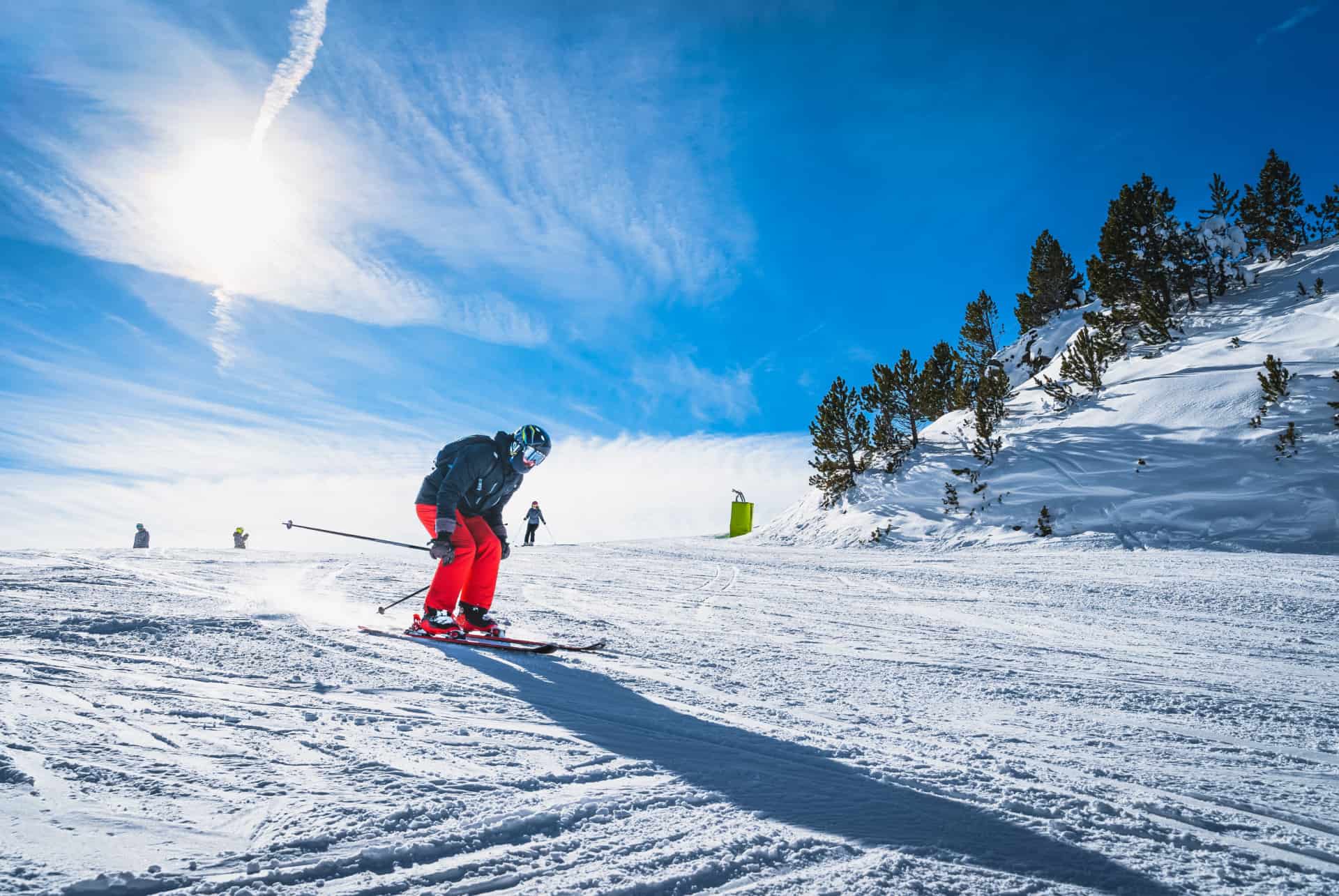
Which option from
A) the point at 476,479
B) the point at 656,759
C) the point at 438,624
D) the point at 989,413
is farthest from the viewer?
the point at 989,413

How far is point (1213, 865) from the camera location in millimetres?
1657

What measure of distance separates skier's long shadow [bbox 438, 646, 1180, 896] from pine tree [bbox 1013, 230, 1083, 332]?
47.2 m

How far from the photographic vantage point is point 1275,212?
105 ft

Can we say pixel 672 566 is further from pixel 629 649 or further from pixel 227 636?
pixel 227 636

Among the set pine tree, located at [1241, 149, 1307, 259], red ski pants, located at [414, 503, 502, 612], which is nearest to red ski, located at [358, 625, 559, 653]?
red ski pants, located at [414, 503, 502, 612]

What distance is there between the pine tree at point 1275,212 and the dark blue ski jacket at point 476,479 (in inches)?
1595

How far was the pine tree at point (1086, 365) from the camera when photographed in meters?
21.6

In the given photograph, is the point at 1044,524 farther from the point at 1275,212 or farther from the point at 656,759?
the point at 1275,212

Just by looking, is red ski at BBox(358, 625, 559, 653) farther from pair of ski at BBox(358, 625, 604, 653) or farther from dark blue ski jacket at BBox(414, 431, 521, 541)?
dark blue ski jacket at BBox(414, 431, 521, 541)


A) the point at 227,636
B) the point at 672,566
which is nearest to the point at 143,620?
the point at 227,636

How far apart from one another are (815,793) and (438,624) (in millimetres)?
3617

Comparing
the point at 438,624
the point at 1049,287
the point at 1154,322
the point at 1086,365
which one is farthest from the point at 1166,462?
the point at 1049,287

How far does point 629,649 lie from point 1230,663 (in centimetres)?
401

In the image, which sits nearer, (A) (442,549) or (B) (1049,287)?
(A) (442,549)
